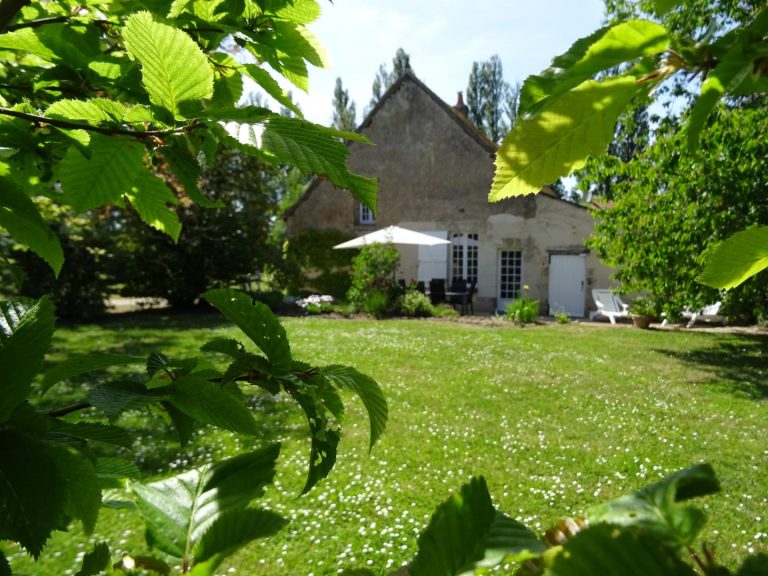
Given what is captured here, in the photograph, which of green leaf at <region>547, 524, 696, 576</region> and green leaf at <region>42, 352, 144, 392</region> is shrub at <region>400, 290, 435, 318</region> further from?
green leaf at <region>547, 524, 696, 576</region>

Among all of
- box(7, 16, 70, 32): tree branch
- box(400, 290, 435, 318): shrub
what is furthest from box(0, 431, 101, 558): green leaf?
box(400, 290, 435, 318): shrub

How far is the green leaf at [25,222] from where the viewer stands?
72cm

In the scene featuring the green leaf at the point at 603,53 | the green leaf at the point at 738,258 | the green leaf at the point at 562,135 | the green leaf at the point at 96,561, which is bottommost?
the green leaf at the point at 96,561

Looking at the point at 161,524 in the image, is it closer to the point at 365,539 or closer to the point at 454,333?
the point at 365,539

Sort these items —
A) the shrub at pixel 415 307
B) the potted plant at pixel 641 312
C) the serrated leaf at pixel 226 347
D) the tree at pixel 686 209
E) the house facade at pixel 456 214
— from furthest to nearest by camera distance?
1. the house facade at pixel 456 214
2. the shrub at pixel 415 307
3. the potted plant at pixel 641 312
4. the tree at pixel 686 209
5. the serrated leaf at pixel 226 347

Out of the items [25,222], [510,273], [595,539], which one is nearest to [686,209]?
[510,273]

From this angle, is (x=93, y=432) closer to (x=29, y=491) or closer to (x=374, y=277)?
(x=29, y=491)

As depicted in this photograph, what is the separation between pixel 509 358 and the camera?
9.01 m

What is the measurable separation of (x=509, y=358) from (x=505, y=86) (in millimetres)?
31206

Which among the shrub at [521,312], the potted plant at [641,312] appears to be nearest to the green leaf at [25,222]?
the potted plant at [641,312]

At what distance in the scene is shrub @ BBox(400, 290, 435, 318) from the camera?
15.0 m

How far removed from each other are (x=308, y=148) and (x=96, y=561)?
0.54 metres

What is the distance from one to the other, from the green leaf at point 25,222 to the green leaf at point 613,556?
82 centimetres

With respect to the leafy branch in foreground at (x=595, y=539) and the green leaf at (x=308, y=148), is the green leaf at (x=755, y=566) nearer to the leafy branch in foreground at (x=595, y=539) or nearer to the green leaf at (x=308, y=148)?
the leafy branch in foreground at (x=595, y=539)
